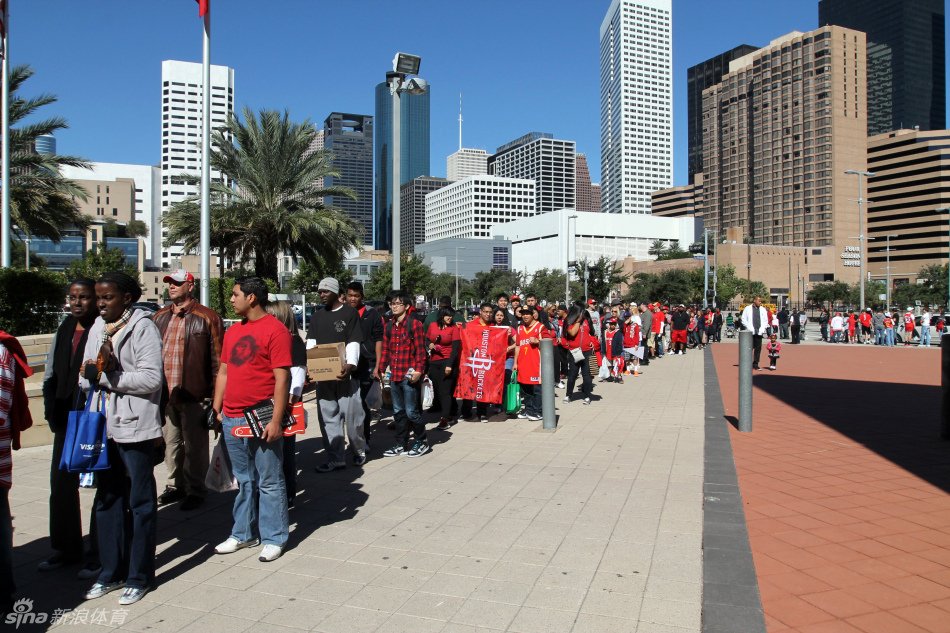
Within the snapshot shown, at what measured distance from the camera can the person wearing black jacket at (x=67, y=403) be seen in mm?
4375

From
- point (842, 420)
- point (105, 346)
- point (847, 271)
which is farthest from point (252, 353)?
point (847, 271)

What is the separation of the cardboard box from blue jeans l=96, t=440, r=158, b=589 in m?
2.59

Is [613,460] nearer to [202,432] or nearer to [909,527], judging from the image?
[909,527]

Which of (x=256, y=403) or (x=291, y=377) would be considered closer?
(x=256, y=403)

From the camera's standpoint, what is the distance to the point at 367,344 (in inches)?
311

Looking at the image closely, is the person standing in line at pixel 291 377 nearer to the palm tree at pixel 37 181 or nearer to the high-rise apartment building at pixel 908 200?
the palm tree at pixel 37 181

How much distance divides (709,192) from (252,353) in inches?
6623

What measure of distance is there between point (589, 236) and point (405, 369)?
150 meters

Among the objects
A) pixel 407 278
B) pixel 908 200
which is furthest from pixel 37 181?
pixel 908 200

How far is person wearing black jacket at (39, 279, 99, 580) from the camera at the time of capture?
4.38 meters

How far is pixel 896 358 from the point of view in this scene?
72.5ft

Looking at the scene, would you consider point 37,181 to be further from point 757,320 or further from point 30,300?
point 757,320

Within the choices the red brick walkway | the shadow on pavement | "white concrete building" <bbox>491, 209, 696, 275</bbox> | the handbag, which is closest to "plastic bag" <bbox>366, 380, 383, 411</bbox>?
the handbag

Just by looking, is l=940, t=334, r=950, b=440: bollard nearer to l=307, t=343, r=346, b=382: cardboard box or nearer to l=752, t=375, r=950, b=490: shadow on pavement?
l=752, t=375, r=950, b=490: shadow on pavement
